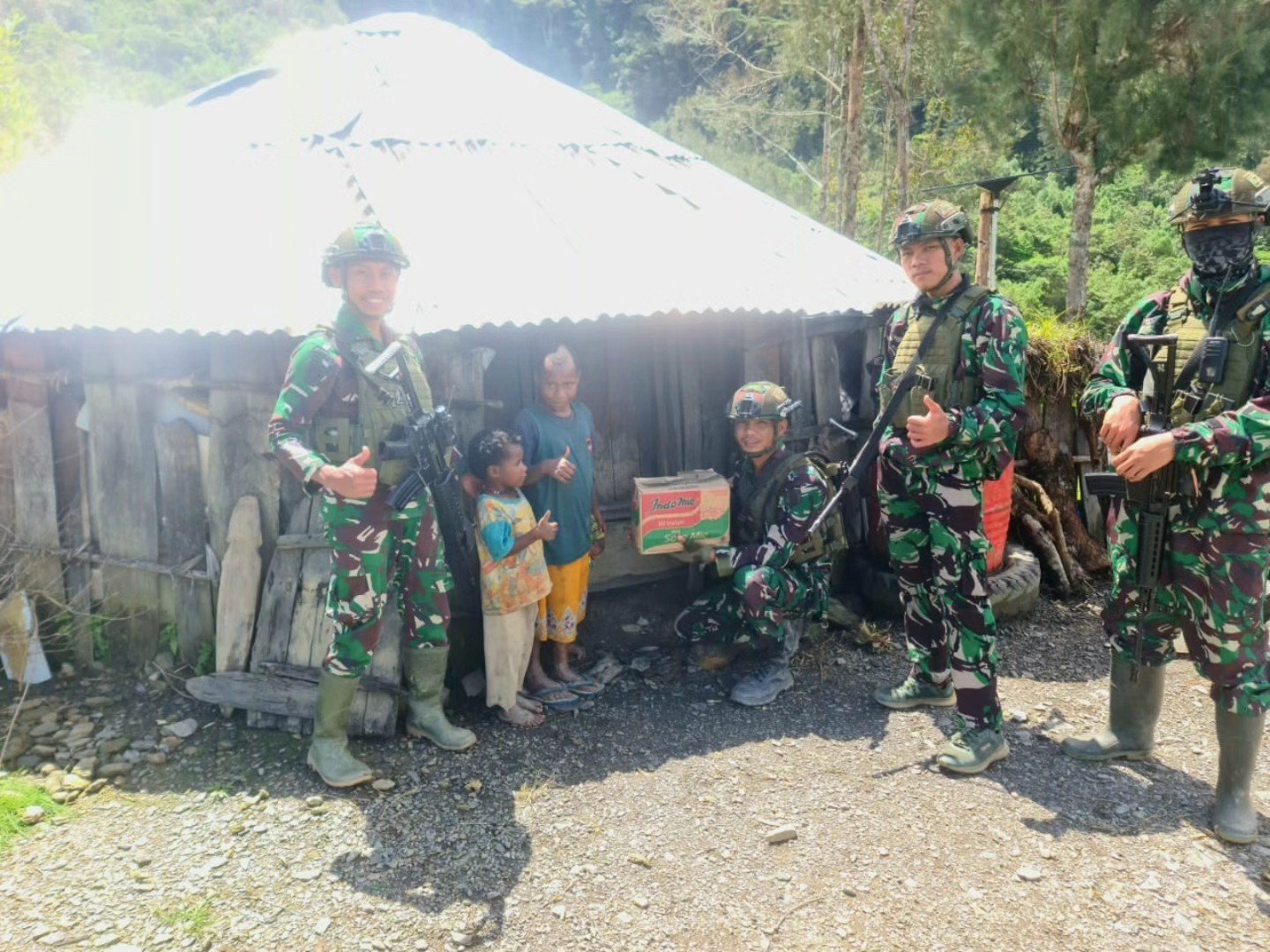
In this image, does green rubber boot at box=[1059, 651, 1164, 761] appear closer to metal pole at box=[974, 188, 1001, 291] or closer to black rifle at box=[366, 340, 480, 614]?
black rifle at box=[366, 340, 480, 614]

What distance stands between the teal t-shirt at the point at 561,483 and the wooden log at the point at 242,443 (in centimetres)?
128

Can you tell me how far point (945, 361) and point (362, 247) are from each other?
252 cm

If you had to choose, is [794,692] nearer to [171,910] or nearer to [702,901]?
[702,901]

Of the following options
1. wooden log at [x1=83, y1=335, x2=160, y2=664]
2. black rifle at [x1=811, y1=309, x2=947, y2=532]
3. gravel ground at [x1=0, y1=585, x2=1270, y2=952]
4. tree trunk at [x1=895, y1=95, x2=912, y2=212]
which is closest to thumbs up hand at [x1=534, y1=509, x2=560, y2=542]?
gravel ground at [x1=0, y1=585, x2=1270, y2=952]

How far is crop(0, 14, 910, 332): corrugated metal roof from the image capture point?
4707 mm

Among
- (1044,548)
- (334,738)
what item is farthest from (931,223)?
(334,738)

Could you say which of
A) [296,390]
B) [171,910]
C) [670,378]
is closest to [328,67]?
[670,378]

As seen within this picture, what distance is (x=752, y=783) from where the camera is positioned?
3.92 metres

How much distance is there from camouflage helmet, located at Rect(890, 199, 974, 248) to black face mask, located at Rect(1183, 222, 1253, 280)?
0.85m

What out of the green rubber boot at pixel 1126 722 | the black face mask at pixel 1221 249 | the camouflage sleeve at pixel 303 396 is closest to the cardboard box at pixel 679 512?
the camouflage sleeve at pixel 303 396

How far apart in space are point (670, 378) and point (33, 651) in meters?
3.78

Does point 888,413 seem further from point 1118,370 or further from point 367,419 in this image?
point 367,419

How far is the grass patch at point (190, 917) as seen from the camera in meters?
3.02

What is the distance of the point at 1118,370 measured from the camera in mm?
3713
